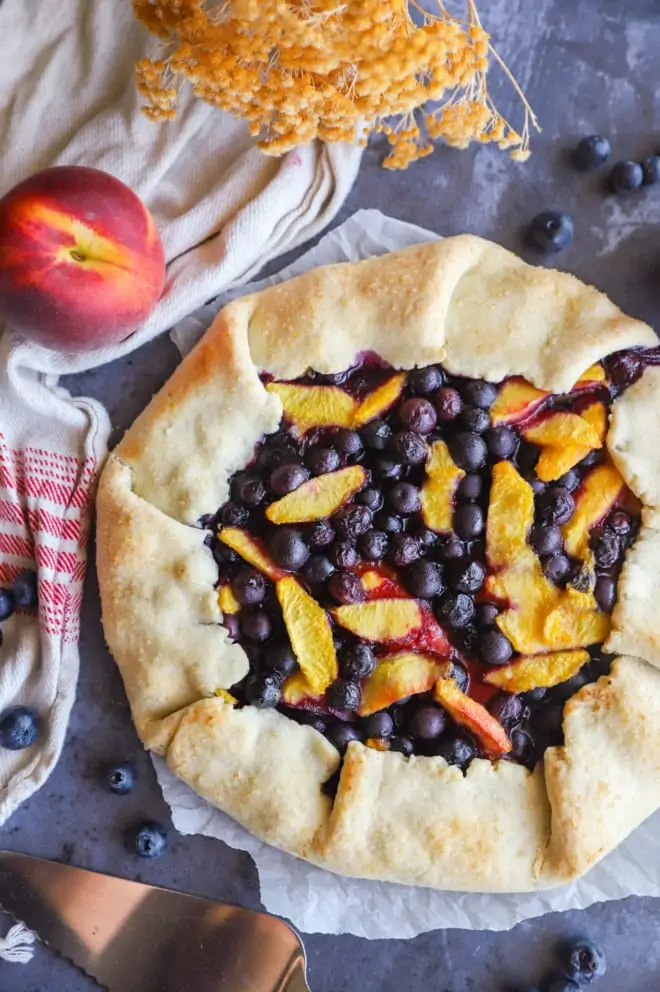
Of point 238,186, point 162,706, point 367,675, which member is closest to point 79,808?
point 162,706

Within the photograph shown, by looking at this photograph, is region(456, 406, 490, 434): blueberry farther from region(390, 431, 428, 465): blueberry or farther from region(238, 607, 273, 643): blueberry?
region(238, 607, 273, 643): blueberry

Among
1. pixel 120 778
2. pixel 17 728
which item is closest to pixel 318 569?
pixel 120 778

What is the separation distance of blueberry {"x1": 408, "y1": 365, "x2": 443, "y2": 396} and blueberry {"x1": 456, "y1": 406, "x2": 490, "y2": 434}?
10 cm

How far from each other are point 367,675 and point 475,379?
2.65 ft

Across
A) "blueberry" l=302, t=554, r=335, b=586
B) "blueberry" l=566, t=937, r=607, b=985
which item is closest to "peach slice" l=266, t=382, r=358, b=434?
"blueberry" l=302, t=554, r=335, b=586

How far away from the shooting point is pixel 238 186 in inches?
104

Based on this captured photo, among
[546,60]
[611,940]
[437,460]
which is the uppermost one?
[546,60]

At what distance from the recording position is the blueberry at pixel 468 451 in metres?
2.34

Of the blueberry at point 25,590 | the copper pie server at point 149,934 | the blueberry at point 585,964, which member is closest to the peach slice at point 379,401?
the blueberry at point 25,590

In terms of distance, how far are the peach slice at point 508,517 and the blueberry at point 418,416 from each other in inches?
8.3

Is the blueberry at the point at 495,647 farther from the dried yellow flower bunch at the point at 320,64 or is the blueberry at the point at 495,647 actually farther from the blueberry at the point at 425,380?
the dried yellow flower bunch at the point at 320,64

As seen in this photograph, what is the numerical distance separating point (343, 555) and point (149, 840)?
967mm

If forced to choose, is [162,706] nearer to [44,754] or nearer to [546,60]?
[44,754]

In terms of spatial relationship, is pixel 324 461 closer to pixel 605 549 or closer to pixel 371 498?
pixel 371 498
